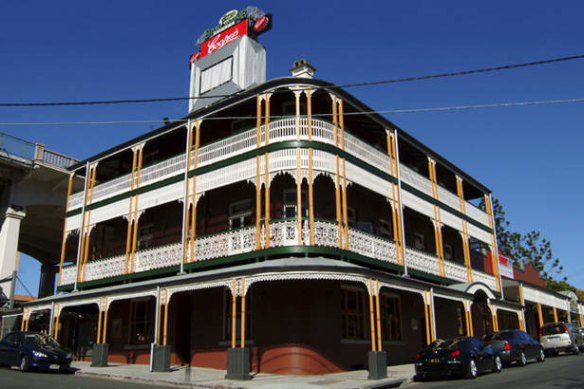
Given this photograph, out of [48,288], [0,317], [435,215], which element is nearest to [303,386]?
[435,215]

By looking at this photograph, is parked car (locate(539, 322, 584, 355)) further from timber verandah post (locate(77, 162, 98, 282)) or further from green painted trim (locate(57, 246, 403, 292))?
timber verandah post (locate(77, 162, 98, 282))

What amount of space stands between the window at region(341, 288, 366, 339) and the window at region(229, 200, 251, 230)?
4.61 meters

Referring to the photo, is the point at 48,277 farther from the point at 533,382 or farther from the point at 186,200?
the point at 533,382

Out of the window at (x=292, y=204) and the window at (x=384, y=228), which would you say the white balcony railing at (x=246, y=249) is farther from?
the window at (x=384, y=228)

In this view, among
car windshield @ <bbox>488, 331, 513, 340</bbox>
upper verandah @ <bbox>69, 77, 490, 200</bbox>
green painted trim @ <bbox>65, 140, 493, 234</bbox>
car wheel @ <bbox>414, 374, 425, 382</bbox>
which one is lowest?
car wheel @ <bbox>414, 374, 425, 382</bbox>

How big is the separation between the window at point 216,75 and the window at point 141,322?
10.6m

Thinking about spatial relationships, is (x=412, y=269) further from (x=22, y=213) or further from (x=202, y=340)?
(x=22, y=213)

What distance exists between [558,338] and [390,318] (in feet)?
30.0

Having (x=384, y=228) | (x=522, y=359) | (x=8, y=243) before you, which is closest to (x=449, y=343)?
(x=522, y=359)

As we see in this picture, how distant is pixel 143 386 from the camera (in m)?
13.9

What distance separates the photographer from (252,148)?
63.6ft

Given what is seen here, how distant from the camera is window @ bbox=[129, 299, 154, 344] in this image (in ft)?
73.3

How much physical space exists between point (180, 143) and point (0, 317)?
12.7 metres

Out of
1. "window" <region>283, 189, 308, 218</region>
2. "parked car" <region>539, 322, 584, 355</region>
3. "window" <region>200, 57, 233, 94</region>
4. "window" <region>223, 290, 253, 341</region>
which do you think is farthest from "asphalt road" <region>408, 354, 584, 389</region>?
"window" <region>200, 57, 233, 94</region>
